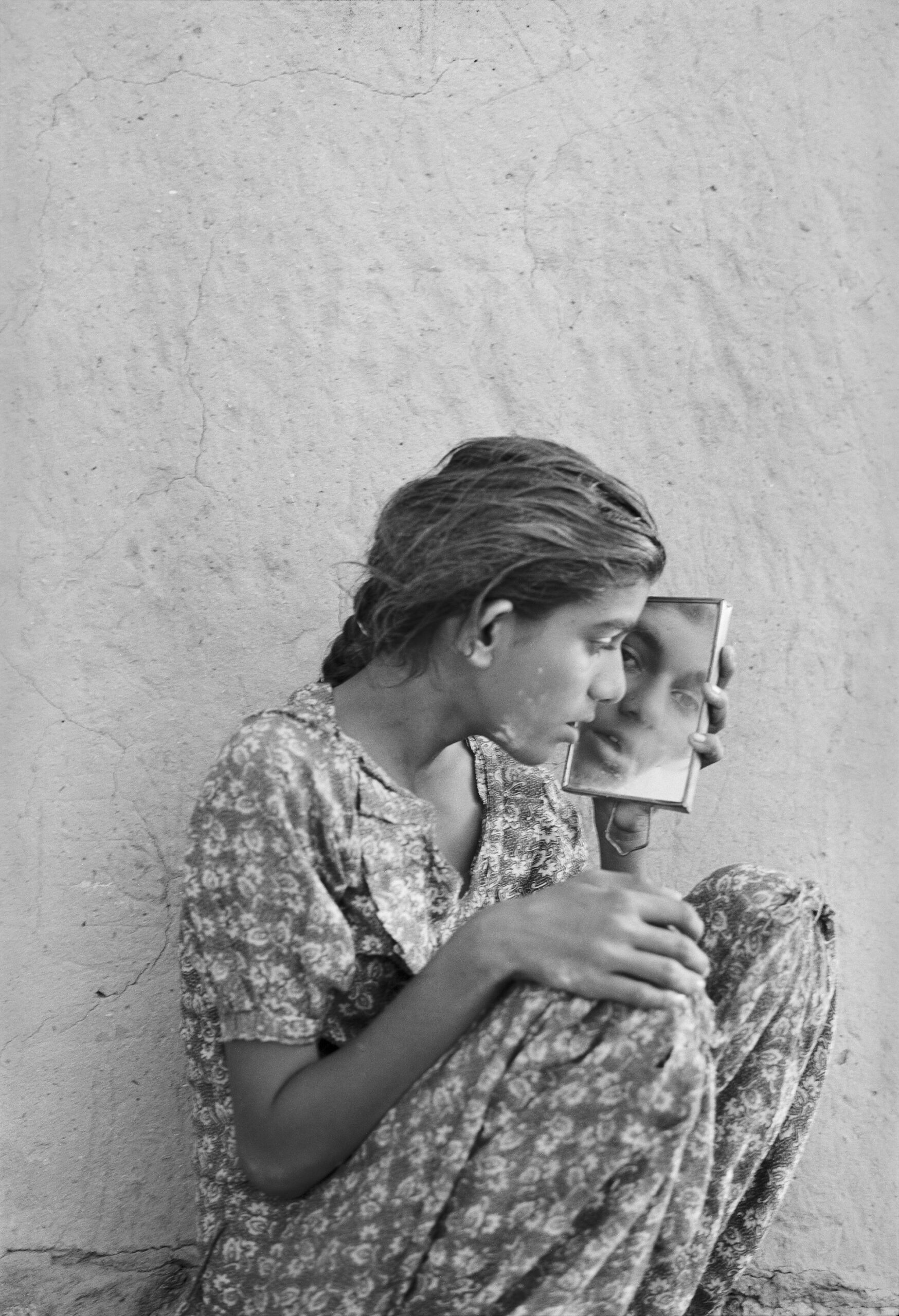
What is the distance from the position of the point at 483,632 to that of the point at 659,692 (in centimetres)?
37

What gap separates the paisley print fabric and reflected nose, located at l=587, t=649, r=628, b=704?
279mm

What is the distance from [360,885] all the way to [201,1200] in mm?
498

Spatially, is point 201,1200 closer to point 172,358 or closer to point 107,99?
point 172,358

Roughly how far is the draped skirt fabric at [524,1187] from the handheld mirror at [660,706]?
46 centimetres

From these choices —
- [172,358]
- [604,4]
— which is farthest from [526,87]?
[172,358]

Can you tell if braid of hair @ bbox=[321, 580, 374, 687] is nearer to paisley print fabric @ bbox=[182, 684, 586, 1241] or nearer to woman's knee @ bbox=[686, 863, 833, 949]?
paisley print fabric @ bbox=[182, 684, 586, 1241]

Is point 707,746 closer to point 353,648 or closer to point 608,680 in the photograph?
point 608,680

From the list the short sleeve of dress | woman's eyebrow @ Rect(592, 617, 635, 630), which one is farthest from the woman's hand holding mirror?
the short sleeve of dress

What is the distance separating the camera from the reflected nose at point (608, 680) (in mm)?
1761

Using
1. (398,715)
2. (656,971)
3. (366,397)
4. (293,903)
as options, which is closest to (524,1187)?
(656,971)

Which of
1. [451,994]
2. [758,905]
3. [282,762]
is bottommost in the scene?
[451,994]

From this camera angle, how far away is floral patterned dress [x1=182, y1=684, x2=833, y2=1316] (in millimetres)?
1435

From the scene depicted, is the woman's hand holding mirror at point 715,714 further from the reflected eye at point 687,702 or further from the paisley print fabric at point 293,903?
the paisley print fabric at point 293,903

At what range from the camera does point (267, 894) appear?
157cm
